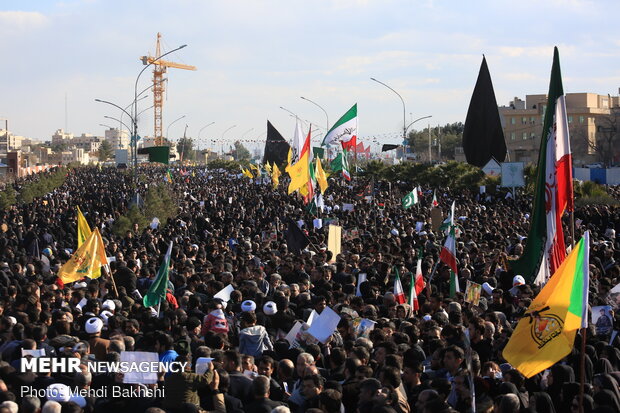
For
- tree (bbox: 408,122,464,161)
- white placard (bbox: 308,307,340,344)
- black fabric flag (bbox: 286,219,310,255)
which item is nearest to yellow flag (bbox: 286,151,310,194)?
black fabric flag (bbox: 286,219,310,255)

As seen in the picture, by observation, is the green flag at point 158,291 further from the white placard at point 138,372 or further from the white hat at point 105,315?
the white placard at point 138,372

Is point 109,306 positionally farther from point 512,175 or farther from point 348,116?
point 348,116

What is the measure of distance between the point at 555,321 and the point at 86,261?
335 inches

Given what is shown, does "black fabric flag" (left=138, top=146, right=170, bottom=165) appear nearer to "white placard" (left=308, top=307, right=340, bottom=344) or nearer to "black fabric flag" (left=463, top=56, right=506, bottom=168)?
"black fabric flag" (left=463, top=56, right=506, bottom=168)

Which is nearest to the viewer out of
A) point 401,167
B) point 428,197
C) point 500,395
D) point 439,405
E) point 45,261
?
point 439,405

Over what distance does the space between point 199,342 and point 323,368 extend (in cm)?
132

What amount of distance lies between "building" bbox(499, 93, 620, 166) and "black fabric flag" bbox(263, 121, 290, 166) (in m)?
19.8

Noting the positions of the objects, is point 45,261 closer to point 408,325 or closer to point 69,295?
point 69,295

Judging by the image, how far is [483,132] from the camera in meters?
18.6

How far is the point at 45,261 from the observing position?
55.4ft

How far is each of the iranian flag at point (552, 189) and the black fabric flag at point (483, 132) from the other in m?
9.14

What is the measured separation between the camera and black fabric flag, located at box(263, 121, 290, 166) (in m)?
78.1

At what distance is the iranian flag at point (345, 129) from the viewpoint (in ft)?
115

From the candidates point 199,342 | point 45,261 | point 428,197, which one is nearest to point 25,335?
point 199,342
